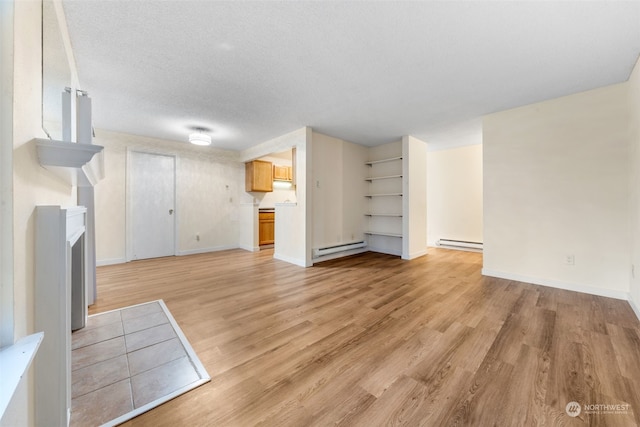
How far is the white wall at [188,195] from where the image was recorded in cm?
420

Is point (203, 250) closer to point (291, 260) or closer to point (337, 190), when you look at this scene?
point (291, 260)

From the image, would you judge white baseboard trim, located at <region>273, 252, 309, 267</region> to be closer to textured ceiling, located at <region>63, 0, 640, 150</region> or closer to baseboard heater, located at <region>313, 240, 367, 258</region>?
baseboard heater, located at <region>313, 240, 367, 258</region>

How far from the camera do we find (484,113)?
339cm

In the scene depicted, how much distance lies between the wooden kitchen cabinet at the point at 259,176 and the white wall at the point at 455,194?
3961 millimetres

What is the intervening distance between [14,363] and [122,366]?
1.18 meters

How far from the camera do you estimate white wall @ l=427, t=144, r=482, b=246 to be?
526 centimetres

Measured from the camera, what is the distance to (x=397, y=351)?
1661 mm

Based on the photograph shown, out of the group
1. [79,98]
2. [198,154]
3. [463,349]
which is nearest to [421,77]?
[463,349]

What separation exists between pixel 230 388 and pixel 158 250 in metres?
4.40

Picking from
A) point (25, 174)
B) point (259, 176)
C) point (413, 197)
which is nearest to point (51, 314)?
point (25, 174)

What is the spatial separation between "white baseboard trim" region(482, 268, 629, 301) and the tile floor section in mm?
3743

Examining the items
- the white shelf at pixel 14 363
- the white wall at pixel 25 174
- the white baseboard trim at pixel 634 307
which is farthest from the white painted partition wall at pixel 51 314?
the white baseboard trim at pixel 634 307

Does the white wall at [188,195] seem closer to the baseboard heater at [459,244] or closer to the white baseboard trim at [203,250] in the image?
the white baseboard trim at [203,250]

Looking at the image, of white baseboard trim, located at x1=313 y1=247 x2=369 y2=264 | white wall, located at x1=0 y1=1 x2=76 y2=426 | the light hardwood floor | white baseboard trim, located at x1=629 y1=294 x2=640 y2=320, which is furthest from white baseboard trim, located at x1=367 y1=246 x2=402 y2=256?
white wall, located at x1=0 y1=1 x2=76 y2=426
